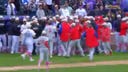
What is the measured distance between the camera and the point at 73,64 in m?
23.9

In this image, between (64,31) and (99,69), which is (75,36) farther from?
(99,69)

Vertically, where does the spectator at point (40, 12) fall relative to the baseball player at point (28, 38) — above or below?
above

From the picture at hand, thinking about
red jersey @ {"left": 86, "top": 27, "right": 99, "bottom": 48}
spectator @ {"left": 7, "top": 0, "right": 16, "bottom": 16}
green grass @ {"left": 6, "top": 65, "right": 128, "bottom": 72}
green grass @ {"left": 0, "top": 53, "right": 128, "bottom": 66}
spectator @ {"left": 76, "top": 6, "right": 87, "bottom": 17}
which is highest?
spectator @ {"left": 7, "top": 0, "right": 16, "bottom": 16}

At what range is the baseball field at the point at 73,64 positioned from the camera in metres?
22.1

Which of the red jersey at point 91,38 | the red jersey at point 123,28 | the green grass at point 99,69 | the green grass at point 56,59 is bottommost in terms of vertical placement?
the green grass at point 56,59

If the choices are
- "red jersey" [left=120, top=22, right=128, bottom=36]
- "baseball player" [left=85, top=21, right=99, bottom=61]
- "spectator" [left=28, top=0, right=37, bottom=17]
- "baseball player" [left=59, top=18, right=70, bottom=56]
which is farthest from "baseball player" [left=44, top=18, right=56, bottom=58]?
"red jersey" [left=120, top=22, right=128, bottom=36]

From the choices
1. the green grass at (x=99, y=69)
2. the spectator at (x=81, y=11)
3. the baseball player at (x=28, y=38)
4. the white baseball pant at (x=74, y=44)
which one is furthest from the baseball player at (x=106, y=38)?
the green grass at (x=99, y=69)

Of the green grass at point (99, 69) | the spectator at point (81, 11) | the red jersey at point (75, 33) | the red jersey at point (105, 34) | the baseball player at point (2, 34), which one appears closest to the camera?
the green grass at point (99, 69)

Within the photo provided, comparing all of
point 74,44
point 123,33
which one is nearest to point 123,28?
point 123,33

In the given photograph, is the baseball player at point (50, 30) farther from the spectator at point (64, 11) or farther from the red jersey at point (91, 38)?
the spectator at point (64, 11)

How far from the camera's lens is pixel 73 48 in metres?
Result: 27.8

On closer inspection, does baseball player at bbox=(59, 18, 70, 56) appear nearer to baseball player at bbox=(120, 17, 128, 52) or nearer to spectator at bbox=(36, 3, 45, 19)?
spectator at bbox=(36, 3, 45, 19)

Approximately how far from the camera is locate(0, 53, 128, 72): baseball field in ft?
72.4

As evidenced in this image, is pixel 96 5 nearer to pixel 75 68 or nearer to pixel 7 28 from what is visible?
pixel 7 28
